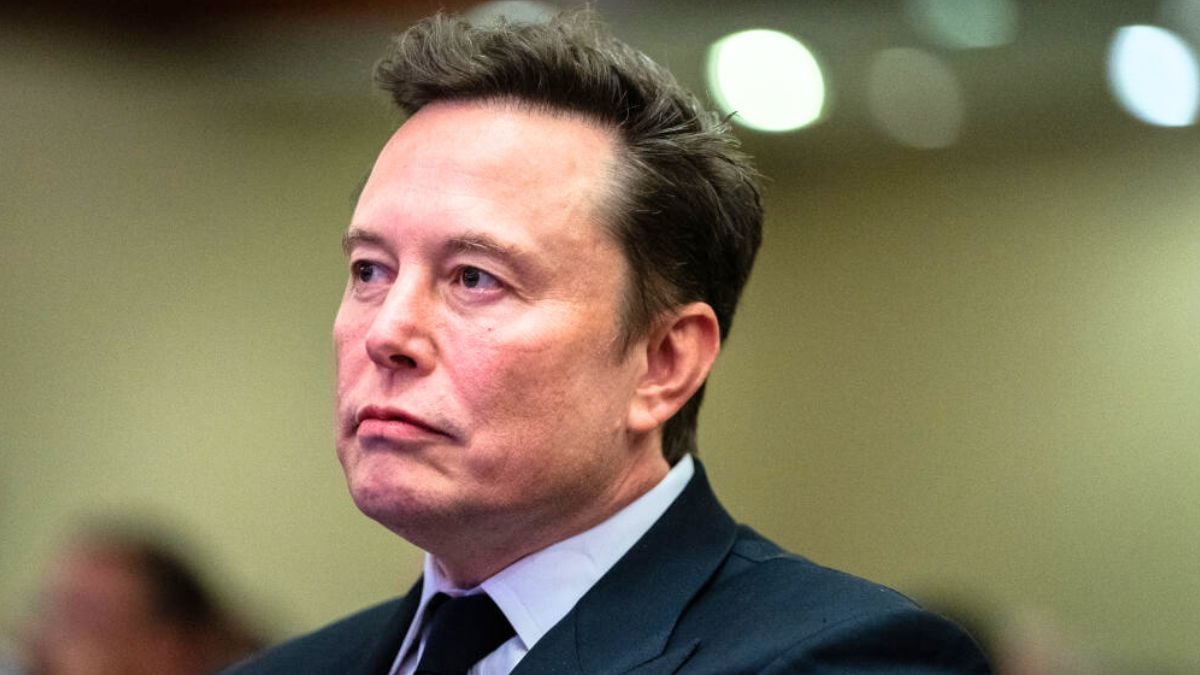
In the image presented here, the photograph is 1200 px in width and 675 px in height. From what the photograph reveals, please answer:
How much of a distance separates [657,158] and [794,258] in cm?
294

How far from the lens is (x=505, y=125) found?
69.6 inches

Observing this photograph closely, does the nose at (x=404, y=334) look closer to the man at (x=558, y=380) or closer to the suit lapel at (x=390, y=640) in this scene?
the man at (x=558, y=380)

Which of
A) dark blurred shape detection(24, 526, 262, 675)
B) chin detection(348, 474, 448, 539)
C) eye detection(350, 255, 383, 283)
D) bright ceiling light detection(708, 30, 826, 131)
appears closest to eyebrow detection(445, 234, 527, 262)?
eye detection(350, 255, 383, 283)

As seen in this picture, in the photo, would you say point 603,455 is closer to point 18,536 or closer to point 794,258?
point 794,258

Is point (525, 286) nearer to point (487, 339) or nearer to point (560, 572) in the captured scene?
point (487, 339)

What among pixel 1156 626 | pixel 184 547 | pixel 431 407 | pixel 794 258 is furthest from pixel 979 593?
pixel 431 407

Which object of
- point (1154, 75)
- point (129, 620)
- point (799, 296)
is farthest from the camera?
point (799, 296)

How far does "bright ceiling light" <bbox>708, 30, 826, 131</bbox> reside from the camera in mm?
4383

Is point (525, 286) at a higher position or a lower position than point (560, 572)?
higher

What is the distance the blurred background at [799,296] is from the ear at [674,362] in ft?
6.10

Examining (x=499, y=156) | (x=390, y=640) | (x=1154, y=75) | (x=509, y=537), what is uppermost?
(x=1154, y=75)

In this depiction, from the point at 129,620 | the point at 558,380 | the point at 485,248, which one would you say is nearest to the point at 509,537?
the point at 558,380

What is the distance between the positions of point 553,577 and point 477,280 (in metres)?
0.30

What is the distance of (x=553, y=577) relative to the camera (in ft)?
5.66
